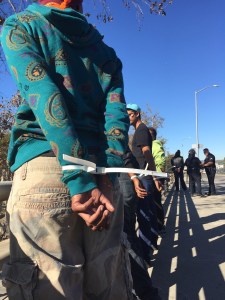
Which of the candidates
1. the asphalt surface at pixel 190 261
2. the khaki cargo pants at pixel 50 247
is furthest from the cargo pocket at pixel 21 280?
the asphalt surface at pixel 190 261

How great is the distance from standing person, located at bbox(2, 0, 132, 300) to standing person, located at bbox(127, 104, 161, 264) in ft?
9.61

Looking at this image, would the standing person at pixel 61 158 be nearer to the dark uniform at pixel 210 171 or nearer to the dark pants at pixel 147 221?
the dark pants at pixel 147 221

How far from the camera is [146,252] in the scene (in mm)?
4734

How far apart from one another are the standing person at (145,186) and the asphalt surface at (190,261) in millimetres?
328

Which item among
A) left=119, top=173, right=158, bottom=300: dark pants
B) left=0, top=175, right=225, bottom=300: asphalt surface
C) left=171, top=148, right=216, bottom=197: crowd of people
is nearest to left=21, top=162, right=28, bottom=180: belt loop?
left=0, top=175, right=225, bottom=300: asphalt surface

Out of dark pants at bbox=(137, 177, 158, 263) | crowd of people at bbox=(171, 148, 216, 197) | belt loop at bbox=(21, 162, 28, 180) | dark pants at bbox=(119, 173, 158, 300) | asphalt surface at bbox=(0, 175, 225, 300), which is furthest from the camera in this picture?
crowd of people at bbox=(171, 148, 216, 197)

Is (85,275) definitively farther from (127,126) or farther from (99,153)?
(127,126)

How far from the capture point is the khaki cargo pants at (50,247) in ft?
5.16

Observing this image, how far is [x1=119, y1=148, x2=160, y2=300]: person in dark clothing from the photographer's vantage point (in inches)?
134

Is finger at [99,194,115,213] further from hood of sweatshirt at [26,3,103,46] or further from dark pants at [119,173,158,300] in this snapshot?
dark pants at [119,173,158,300]

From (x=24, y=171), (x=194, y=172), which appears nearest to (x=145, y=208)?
(x=24, y=171)

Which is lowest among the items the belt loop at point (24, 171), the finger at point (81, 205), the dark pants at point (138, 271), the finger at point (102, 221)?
the dark pants at point (138, 271)

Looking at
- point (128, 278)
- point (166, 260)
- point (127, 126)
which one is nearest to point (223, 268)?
point (166, 260)

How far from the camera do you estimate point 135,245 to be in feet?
12.3
